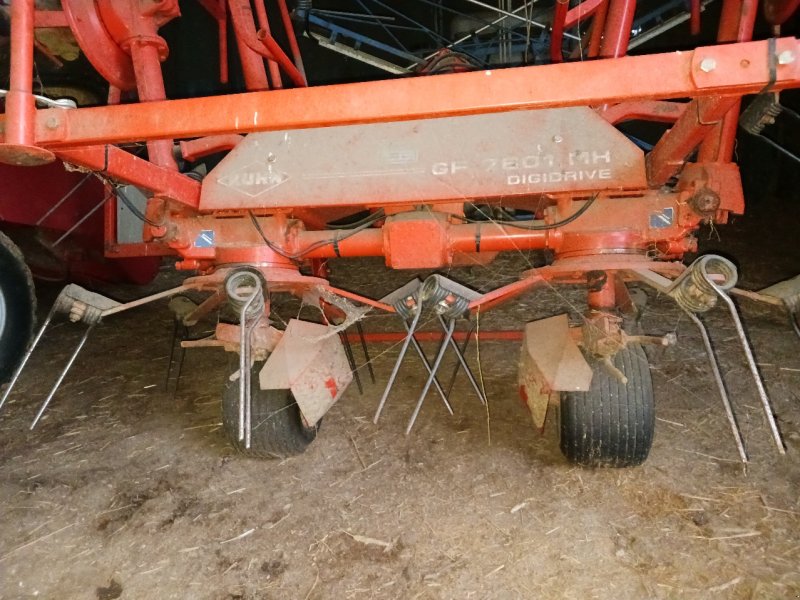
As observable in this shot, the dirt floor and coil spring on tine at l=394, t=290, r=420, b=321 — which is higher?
coil spring on tine at l=394, t=290, r=420, b=321

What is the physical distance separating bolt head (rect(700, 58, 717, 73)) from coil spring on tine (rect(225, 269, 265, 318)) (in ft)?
3.92

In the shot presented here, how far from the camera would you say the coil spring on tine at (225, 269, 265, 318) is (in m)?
1.59

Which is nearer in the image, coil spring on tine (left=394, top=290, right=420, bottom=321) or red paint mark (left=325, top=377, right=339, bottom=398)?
coil spring on tine (left=394, top=290, right=420, bottom=321)

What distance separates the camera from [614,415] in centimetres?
178

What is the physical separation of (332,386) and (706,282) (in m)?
1.22

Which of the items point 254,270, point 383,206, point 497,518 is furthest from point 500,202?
point 497,518

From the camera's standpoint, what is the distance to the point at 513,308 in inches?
139

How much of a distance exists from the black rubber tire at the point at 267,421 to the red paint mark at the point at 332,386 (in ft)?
0.43

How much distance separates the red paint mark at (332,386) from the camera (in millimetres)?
1981

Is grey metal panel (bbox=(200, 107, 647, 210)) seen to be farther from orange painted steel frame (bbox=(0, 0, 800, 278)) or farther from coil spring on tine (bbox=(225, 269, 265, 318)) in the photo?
coil spring on tine (bbox=(225, 269, 265, 318))

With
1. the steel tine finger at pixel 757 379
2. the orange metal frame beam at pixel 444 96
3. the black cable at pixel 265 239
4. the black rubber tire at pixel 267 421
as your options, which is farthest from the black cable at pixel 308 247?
the steel tine finger at pixel 757 379

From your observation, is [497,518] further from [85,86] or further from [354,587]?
[85,86]

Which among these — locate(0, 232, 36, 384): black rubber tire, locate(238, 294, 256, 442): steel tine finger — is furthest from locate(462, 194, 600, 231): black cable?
locate(0, 232, 36, 384): black rubber tire

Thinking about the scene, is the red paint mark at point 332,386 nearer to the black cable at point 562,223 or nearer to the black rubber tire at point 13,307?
the black cable at point 562,223
